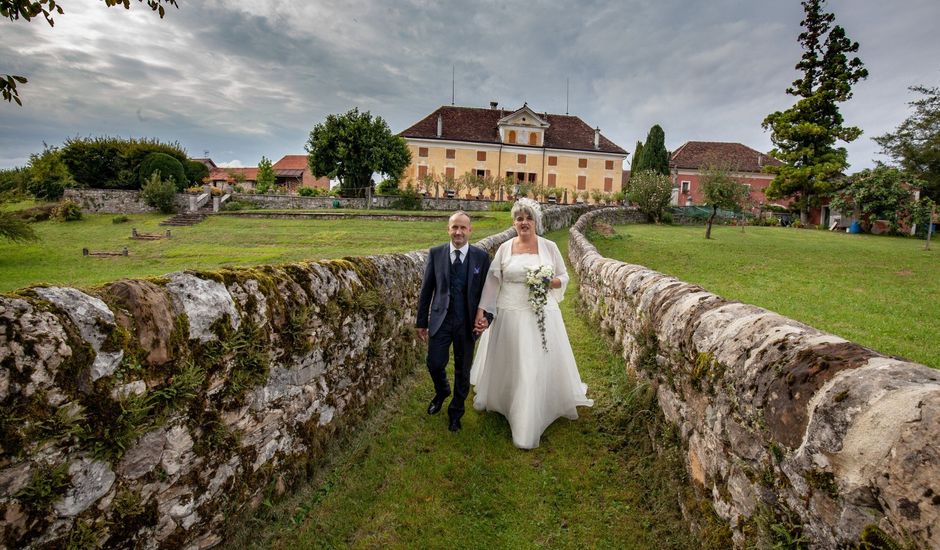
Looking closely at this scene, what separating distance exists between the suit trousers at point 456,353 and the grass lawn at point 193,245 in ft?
24.6

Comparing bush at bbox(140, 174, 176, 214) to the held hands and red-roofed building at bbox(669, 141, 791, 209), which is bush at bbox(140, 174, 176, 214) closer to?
the held hands

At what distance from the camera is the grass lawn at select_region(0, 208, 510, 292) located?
1259 centimetres

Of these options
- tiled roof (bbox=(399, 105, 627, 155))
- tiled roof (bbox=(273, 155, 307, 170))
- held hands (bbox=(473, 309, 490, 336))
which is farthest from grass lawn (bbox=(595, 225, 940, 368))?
tiled roof (bbox=(273, 155, 307, 170))

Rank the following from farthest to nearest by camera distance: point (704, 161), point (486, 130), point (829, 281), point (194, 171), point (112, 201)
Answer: point (486, 130) → point (704, 161) → point (194, 171) → point (112, 201) → point (829, 281)

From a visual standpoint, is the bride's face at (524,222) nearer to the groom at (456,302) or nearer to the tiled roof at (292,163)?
the groom at (456,302)

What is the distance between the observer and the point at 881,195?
31.4 metres

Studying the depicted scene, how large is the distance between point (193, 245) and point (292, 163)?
65.7 m

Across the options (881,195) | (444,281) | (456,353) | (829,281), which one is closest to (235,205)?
(444,281)

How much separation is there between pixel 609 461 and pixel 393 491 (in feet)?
6.28

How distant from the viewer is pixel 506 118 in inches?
2120

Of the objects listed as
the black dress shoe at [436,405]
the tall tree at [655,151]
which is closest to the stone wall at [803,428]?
the black dress shoe at [436,405]

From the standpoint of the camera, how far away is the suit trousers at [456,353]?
4809 millimetres

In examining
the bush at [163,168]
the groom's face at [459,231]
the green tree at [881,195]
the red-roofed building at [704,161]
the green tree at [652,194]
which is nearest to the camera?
the groom's face at [459,231]

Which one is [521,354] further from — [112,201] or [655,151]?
[655,151]
